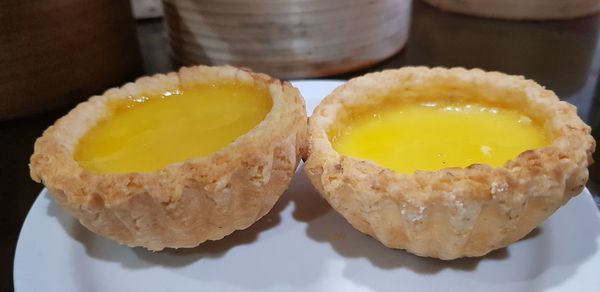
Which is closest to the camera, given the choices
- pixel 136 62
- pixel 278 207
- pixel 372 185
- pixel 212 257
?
pixel 372 185

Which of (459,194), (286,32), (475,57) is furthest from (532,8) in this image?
(459,194)

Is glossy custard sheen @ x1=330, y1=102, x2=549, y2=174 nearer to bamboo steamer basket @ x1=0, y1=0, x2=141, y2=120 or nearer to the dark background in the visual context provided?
the dark background

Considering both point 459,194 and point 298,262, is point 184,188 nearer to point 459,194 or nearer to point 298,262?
point 298,262

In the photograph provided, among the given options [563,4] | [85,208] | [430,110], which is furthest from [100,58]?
[563,4]

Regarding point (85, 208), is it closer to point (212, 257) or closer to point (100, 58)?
point (212, 257)

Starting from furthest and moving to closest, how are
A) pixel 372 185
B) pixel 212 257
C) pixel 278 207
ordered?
pixel 278 207, pixel 212 257, pixel 372 185

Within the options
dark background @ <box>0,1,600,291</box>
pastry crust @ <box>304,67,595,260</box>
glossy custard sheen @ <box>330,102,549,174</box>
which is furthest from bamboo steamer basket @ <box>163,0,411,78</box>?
pastry crust @ <box>304,67,595,260</box>
